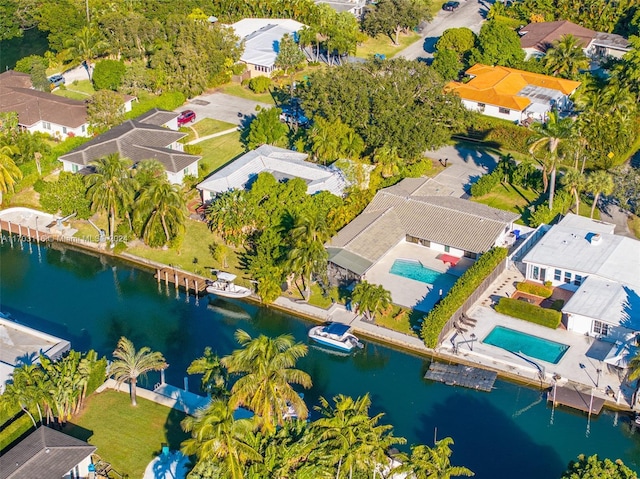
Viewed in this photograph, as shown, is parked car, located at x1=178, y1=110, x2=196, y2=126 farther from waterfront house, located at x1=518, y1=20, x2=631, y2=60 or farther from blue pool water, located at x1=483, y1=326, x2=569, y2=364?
blue pool water, located at x1=483, y1=326, x2=569, y2=364

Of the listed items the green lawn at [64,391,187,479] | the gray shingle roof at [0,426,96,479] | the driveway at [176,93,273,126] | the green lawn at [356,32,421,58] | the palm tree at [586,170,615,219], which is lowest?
the green lawn at [64,391,187,479]

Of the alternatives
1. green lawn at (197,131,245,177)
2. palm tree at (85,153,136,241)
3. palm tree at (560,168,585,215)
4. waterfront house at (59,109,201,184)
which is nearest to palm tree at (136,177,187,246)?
palm tree at (85,153,136,241)

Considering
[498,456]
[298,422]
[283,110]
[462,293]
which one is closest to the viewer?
[298,422]

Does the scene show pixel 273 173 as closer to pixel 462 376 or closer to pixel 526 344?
pixel 526 344

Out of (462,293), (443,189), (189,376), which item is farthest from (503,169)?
(189,376)

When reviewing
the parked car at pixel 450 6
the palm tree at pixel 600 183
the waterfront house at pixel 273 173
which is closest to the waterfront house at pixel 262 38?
the parked car at pixel 450 6

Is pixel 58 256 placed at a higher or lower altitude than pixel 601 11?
lower

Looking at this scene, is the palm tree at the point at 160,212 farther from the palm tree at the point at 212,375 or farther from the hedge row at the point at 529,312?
the hedge row at the point at 529,312

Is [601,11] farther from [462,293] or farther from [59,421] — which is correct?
[59,421]
